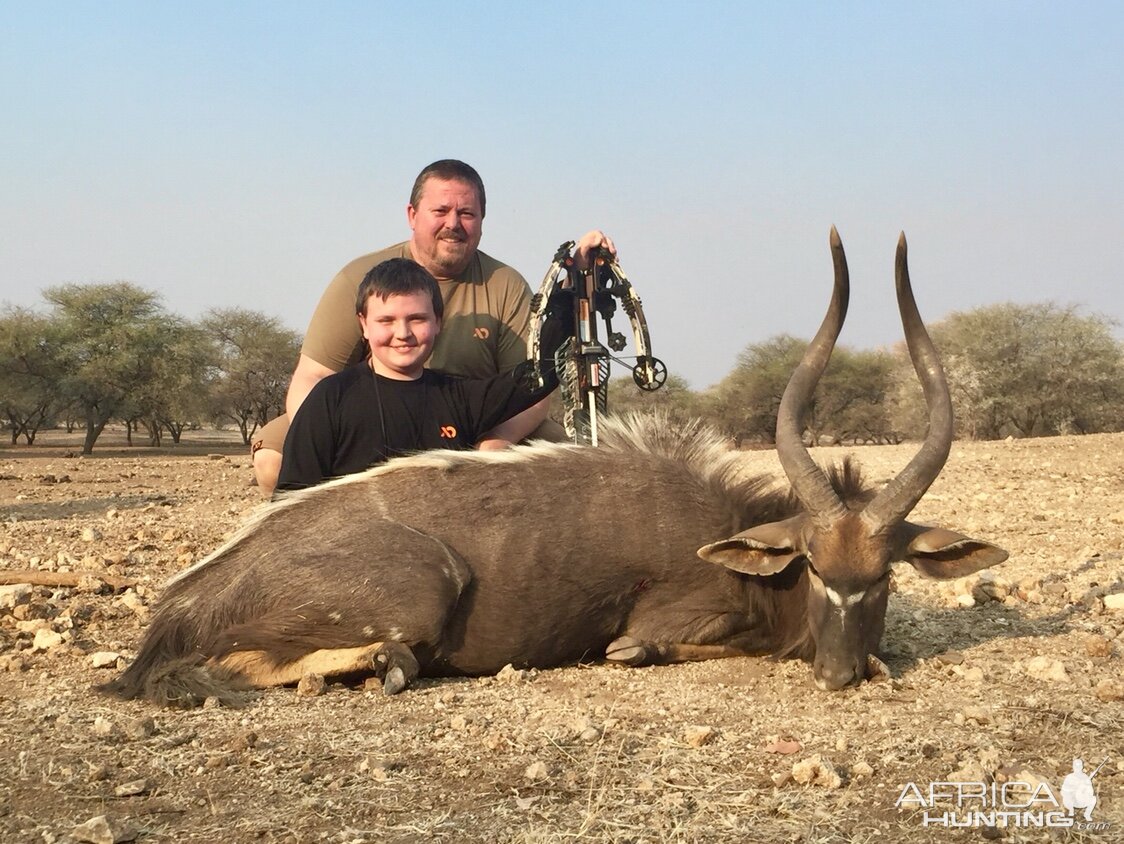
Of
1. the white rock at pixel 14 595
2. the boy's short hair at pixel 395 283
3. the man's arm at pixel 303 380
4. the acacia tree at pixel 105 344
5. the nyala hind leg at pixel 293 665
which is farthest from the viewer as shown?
the acacia tree at pixel 105 344

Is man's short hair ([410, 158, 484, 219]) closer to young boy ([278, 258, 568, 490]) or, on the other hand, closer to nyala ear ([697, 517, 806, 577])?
young boy ([278, 258, 568, 490])

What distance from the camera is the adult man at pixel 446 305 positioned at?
6.61m

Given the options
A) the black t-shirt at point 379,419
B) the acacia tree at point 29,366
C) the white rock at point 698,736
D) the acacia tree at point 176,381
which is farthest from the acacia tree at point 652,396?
the acacia tree at point 29,366

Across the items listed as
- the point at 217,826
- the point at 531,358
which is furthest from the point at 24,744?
the point at 531,358

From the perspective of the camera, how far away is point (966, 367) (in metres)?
32.3

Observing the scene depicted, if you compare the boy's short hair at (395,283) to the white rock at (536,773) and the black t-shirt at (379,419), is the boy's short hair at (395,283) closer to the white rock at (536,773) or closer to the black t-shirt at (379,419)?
the black t-shirt at (379,419)

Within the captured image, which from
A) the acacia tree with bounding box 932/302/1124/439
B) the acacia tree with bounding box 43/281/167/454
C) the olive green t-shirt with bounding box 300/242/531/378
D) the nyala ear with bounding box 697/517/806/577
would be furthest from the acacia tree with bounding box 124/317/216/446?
the nyala ear with bounding box 697/517/806/577

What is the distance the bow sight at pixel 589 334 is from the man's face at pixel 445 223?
797mm

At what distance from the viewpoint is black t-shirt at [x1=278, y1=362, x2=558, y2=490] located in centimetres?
508

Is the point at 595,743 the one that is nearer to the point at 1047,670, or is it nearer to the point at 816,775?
the point at 816,775

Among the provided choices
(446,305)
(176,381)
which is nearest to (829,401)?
(176,381)

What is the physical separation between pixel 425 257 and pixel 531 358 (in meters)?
1.45

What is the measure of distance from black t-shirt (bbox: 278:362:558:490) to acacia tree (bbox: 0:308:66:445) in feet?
112

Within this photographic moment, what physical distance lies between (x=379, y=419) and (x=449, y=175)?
2.13m
